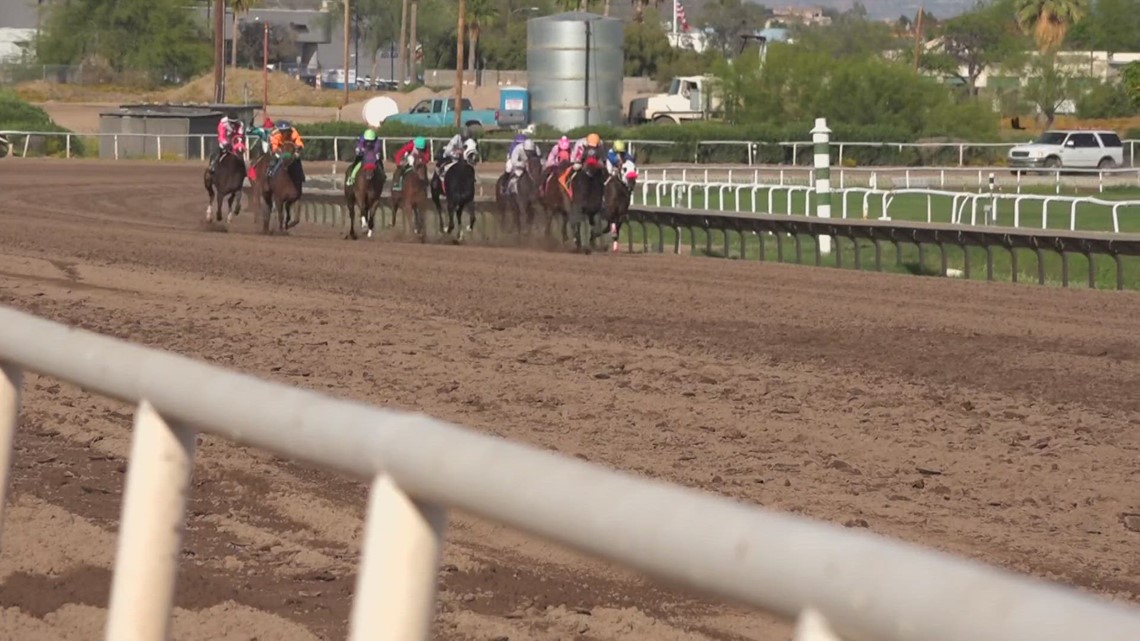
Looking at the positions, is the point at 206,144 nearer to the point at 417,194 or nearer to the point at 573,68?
the point at 573,68

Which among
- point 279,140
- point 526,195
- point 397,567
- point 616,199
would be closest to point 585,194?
point 616,199

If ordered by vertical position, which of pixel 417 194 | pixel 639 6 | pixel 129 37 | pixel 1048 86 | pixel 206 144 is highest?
pixel 639 6

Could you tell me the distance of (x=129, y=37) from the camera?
84.8m

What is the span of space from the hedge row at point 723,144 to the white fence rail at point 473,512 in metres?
42.0

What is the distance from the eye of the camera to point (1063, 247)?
1778 cm

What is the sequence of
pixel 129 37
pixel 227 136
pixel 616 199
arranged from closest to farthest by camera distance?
pixel 616 199, pixel 227 136, pixel 129 37

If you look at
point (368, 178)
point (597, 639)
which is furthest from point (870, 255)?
point (597, 639)

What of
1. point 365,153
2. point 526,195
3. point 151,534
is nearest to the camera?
point 151,534

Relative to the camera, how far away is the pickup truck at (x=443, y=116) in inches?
2253

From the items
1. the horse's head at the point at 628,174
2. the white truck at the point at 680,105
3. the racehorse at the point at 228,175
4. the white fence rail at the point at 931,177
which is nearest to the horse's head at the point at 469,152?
the horse's head at the point at 628,174

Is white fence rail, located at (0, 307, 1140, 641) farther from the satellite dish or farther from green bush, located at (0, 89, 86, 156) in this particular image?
green bush, located at (0, 89, 86, 156)


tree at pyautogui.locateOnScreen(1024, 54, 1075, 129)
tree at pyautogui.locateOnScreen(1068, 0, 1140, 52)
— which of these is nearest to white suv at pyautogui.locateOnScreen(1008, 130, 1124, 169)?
tree at pyautogui.locateOnScreen(1024, 54, 1075, 129)

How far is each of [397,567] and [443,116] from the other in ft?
184

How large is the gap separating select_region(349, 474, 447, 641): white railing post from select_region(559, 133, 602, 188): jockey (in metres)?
19.8
